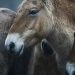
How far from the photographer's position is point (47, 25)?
3281 millimetres

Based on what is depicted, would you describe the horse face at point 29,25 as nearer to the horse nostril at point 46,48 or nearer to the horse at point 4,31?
the horse nostril at point 46,48

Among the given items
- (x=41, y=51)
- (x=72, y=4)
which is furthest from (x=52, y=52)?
(x=72, y=4)

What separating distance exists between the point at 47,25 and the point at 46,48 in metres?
0.27

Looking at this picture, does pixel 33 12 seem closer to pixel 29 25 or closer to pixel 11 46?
pixel 29 25

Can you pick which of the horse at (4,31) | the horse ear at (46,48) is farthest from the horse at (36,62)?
the horse at (4,31)

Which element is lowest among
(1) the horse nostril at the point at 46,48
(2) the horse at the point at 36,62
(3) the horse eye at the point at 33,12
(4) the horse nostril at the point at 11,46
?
(2) the horse at the point at 36,62

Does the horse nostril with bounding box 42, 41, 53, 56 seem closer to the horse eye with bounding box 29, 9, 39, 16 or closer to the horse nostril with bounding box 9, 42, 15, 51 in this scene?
the horse eye with bounding box 29, 9, 39, 16

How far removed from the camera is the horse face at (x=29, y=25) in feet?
10.1

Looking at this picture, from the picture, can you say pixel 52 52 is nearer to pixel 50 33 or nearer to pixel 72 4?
pixel 50 33

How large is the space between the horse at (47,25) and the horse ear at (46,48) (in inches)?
1.4

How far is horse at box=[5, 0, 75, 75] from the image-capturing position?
3.16 metres

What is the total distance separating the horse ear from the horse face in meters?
0.08

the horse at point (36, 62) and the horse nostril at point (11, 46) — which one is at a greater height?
the horse nostril at point (11, 46)

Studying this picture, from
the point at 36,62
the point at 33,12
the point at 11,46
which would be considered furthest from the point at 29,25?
the point at 36,62
